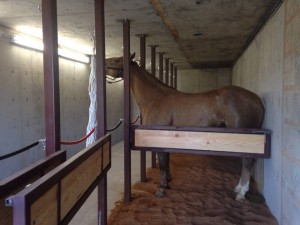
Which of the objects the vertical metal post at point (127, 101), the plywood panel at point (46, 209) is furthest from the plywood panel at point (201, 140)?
the plywood panel at point (46, 209)

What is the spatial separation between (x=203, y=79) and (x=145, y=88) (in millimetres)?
5657

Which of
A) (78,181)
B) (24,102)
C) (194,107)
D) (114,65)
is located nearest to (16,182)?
(78,181)

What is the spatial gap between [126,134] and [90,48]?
8.61 feet

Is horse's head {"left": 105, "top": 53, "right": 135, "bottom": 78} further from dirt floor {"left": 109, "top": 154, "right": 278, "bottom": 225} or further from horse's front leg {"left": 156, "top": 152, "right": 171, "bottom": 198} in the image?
dirt floor {"left": 109, "top": 154, "right": 278, "bottom": 225}

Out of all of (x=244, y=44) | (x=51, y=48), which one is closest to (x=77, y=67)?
(x=244, y=44)

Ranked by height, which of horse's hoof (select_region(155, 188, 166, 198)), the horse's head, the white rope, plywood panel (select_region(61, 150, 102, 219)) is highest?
the horse's head

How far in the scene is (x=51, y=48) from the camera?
1.55 meters

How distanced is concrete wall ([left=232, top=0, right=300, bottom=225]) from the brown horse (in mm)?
225

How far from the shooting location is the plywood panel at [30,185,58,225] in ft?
3.11

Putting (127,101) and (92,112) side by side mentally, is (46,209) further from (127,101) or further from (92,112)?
(127,101)

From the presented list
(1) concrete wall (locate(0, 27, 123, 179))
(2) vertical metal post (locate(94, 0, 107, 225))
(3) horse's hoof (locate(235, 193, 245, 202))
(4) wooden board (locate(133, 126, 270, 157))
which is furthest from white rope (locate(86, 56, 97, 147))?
(3) horse's hoof (locate(235, 193, 245, 202))

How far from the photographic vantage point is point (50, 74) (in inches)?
61.5

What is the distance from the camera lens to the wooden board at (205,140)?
272 cm

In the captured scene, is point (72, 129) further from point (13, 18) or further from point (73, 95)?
point (13, 18)
